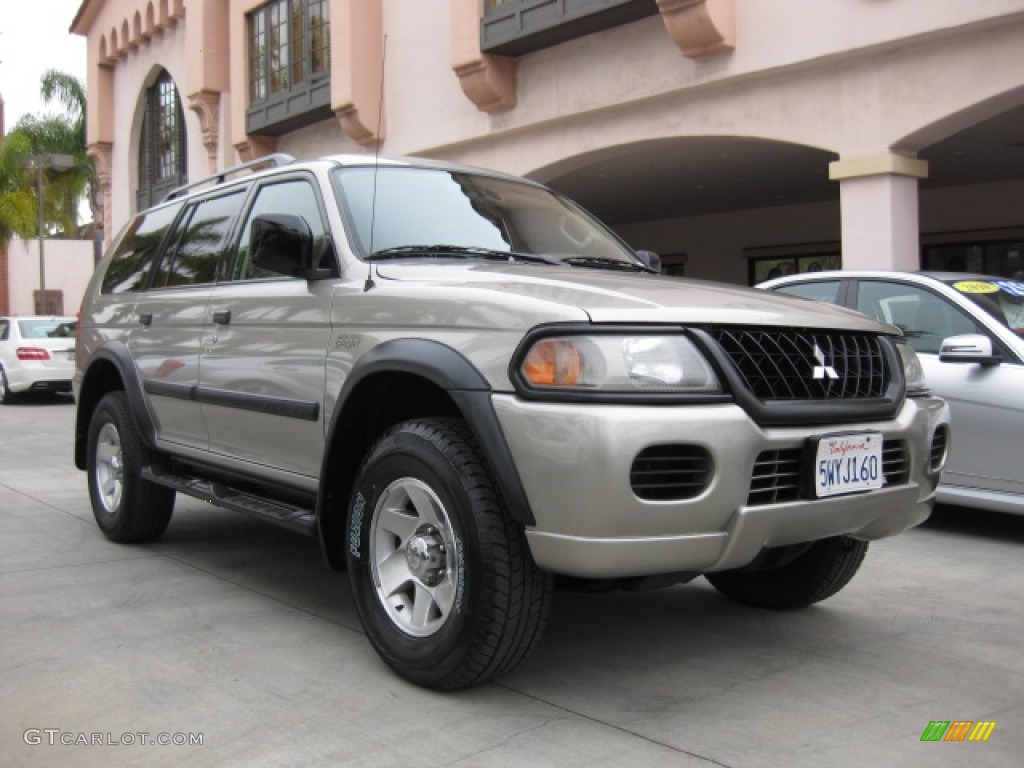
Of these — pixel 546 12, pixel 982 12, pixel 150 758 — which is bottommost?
pixel 150 758

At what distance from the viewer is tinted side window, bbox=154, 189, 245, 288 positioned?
4934mm

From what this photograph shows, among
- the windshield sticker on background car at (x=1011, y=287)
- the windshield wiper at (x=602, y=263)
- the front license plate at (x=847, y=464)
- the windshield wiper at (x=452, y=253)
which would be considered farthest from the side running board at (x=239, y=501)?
the windshield sticker on background car at (x=1011, y=287)

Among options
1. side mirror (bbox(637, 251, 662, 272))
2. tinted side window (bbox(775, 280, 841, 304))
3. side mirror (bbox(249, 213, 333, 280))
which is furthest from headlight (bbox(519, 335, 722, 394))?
tinted side window (bbox(775, 280, 841, 304))

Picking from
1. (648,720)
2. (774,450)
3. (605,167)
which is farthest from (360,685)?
(605,167)

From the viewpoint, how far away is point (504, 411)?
9.86ft

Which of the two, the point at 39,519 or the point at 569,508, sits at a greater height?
the point at 569,508

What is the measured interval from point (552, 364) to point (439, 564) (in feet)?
2.66

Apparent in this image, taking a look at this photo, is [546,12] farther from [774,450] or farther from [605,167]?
[774,450]

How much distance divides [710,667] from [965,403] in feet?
10.0

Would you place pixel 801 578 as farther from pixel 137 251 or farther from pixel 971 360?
pixel 137 251

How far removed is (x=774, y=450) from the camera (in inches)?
120

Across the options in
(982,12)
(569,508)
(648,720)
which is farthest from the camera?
(982,12)

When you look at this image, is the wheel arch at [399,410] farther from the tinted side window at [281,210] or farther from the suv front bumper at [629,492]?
the tinted side window at [281,210]

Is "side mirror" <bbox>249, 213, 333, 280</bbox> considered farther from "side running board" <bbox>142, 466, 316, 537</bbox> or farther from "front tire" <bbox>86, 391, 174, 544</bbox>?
"front tire" <bbox>86, 391, 174, 544</bbox>
